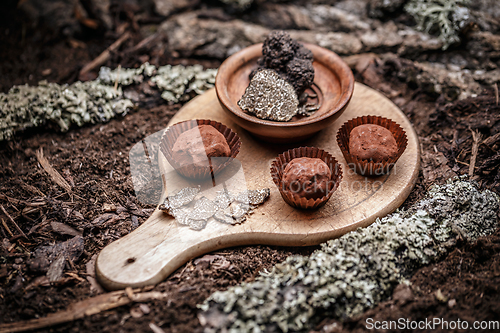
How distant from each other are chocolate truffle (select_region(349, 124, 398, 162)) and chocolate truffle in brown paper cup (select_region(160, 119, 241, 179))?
1.01 metres

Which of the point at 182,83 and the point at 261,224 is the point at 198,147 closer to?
the point at 261,224

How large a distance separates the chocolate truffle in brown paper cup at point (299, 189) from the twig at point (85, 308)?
1.18 m

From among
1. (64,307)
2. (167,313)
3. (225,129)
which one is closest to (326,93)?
(225,129)

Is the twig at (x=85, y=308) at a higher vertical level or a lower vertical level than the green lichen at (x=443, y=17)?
lower

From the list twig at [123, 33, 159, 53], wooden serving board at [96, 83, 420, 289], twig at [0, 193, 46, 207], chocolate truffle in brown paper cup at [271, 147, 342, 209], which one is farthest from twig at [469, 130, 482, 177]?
twig at [123, 33, 159, 53]

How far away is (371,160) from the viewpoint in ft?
9.13

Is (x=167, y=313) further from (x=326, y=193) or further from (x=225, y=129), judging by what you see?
(x=225, y=129)

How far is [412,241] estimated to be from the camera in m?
2.48

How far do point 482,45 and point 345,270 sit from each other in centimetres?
→ 341

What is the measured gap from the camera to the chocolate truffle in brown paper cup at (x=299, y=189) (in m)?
2.61

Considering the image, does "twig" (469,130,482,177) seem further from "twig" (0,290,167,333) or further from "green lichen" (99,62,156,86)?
"green lichen" (99,62,156,86)

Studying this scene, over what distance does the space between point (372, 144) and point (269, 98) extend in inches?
37.6

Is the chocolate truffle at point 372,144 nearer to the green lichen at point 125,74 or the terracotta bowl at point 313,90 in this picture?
the terracotta bowl at point 313,90

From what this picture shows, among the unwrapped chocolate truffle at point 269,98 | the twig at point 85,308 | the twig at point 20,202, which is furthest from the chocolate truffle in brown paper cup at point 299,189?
the twig at point 20,202
